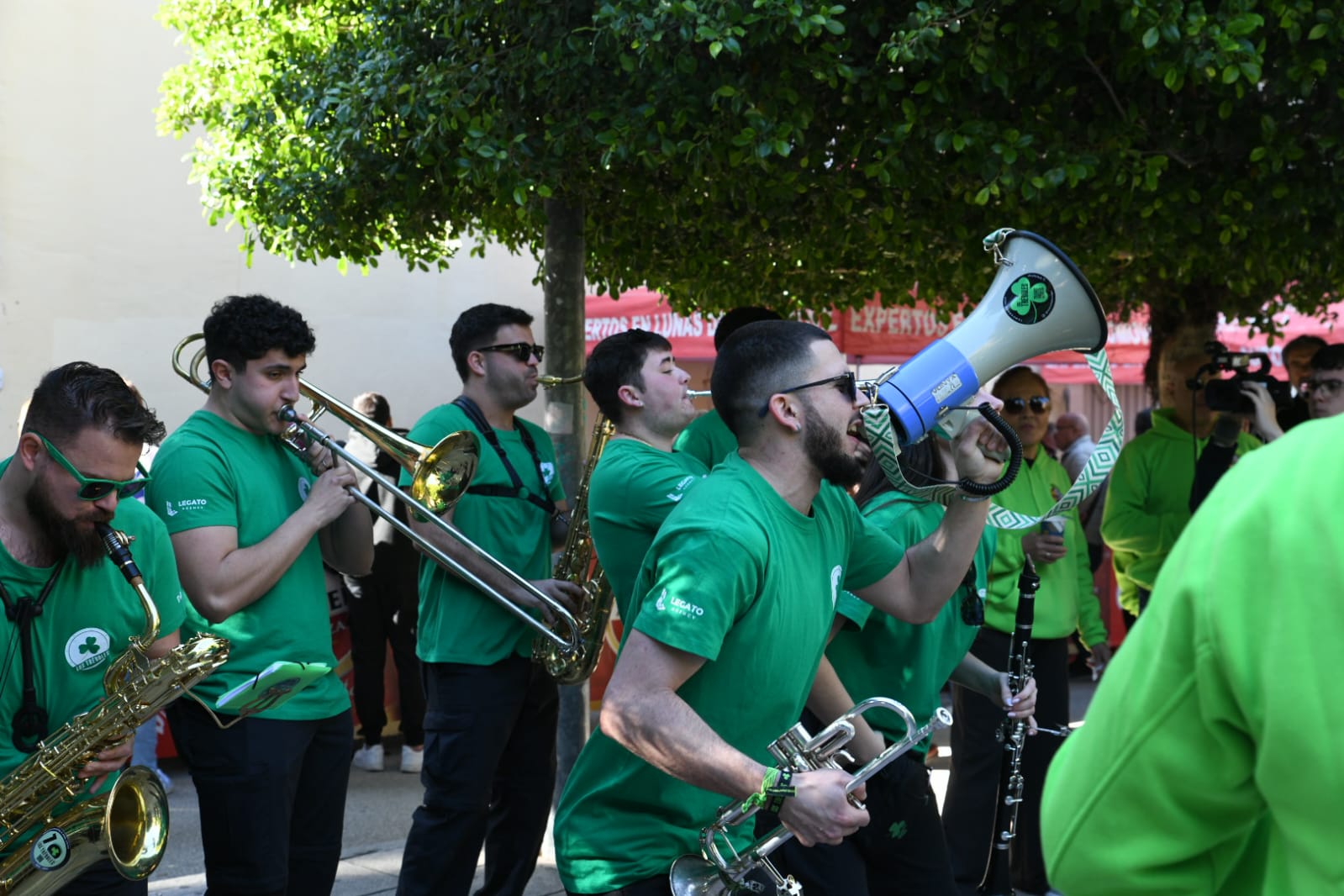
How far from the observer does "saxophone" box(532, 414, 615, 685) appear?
14.1 ft

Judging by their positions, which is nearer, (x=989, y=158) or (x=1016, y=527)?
(x=1016, y=527)

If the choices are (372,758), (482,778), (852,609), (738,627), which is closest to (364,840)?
(372,758)

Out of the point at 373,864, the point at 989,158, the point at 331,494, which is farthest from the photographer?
the point at 373,864

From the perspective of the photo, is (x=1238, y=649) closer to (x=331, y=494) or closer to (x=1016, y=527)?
(x=1016, y=527)

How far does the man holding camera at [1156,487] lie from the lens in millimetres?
5543

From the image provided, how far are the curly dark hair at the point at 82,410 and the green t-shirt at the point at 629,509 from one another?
1.22m

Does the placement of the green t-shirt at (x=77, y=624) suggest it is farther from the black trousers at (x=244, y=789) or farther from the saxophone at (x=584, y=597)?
the saxophone at (x=584, y=597)

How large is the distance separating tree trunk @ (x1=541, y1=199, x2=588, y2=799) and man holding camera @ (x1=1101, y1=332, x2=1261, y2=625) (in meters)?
2.29

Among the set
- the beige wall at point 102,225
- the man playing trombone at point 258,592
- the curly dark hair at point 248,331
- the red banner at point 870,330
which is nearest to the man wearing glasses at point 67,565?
the man playing trombone at point 258,592

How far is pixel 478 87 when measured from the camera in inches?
181

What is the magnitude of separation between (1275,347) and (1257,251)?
793cm

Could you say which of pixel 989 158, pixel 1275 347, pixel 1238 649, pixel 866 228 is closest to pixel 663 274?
pixel 866 228

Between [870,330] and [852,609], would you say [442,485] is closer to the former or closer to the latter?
[852,609]

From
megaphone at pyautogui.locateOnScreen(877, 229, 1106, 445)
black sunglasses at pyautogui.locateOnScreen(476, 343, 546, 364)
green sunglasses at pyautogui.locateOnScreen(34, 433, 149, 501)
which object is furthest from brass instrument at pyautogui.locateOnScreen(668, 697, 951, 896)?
black sunglasses at pyautogui.locateOnScreen(476, 343, 546, 364)
